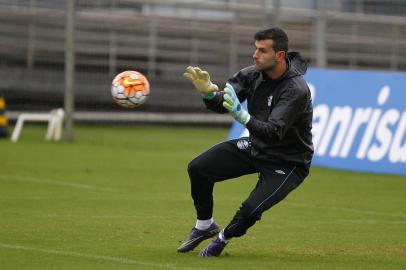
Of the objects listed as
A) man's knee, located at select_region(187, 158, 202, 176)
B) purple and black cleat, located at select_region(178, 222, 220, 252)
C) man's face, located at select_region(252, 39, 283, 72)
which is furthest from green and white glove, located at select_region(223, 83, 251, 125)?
purple and black cleat, located at select_region(178, 222, 220, 252)

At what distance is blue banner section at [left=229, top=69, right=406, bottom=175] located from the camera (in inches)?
741

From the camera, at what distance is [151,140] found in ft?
88.4

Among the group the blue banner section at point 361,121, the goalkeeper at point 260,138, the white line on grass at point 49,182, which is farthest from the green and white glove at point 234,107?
the blue banner section at point 361,121

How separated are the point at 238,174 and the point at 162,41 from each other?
21.4m

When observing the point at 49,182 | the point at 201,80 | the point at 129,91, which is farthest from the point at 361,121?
the point at 201,80

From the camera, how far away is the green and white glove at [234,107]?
30.2 feet

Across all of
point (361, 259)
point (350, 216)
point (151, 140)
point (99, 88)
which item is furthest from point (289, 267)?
point (99, 88)

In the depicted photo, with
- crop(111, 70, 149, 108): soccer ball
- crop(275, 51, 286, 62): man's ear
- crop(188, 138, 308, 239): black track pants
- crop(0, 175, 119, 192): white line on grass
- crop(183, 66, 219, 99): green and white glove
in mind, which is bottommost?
crop(0, 175, 119, 192): white line on grass

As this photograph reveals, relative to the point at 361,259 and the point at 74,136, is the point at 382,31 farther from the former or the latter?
the point at 361,259

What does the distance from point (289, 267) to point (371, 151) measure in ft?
34.0

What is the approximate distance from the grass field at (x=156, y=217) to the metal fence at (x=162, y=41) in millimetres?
7064

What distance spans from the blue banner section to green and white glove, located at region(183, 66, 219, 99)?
9.44m

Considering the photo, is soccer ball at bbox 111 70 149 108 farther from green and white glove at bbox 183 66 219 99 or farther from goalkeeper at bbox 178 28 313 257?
green and white glove at bbox 183 66 219 99

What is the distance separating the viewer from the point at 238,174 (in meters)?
10.1
